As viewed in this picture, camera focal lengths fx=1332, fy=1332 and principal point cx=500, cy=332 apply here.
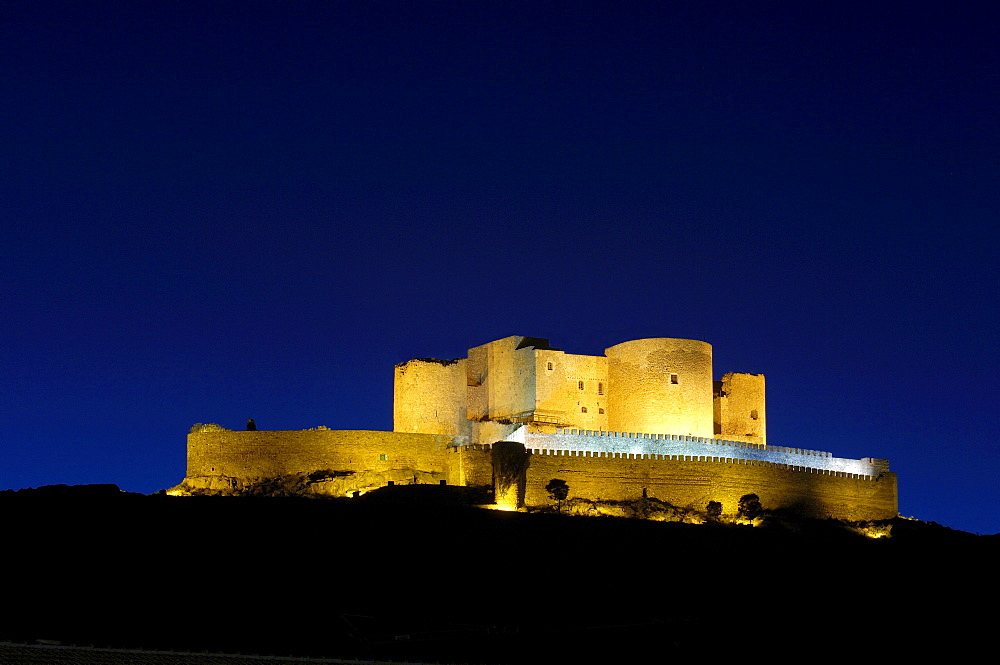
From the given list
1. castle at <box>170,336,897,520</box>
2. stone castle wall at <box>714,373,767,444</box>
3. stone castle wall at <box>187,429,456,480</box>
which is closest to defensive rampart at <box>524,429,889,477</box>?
castle at <box>170,336,897,520</box>

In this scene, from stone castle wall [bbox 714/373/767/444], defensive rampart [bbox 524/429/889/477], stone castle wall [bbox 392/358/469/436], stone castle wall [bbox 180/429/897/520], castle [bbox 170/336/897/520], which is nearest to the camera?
stone castle wall [bbox 180/429/897/520]

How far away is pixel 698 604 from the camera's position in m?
37.9

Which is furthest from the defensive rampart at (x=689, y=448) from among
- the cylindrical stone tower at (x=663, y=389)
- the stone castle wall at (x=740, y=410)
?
the stone castle wall at (x=740, y=410)

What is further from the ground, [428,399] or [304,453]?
[428,399]

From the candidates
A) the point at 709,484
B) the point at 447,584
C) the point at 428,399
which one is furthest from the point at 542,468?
the point at 428,399

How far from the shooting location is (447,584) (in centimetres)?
3741

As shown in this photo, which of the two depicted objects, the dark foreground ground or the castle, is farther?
the castle

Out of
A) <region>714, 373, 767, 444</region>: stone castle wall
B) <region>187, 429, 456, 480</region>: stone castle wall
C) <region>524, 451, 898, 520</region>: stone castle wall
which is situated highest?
<region>714, 373, 767, 444</region>: stone castle wall

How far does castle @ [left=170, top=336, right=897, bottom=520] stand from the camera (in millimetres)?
47656

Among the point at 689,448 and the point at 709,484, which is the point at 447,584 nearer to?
the point at 709,484

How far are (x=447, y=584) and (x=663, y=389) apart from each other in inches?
718

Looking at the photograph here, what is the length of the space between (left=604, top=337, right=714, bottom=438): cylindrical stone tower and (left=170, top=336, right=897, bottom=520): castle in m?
0.05

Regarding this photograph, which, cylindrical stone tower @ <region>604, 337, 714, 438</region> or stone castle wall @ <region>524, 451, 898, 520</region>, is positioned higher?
cylindrical stone tower @ <region>604, 337, 714, 438</region>

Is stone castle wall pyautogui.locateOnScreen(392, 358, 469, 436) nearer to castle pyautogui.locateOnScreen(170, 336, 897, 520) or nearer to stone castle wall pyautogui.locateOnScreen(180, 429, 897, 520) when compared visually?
castle pyautogui.locateOnScreen(170, 336, 897, 520)
